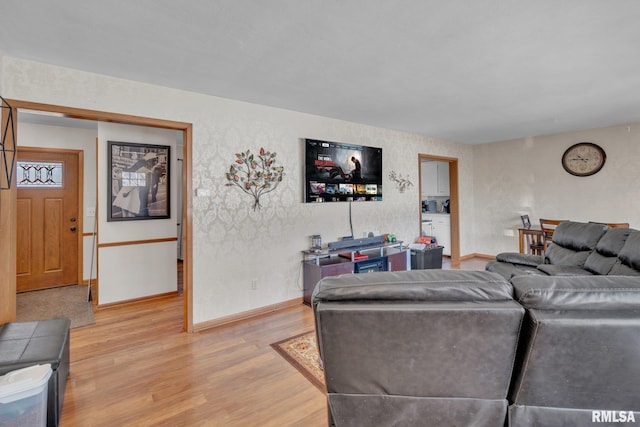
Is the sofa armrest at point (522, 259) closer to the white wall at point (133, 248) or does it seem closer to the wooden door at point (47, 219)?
the white wall at point (133, 248)

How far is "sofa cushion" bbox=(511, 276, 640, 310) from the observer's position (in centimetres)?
112

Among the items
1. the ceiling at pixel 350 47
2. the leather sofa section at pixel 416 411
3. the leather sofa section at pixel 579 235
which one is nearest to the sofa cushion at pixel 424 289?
the leather sofa section at pixel 416 411

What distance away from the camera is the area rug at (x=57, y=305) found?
337cm

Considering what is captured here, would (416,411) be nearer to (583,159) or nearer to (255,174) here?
(255,174)

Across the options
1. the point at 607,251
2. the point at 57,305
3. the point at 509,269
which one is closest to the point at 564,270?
the point at 607,251

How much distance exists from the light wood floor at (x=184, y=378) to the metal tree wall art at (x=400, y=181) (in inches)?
104

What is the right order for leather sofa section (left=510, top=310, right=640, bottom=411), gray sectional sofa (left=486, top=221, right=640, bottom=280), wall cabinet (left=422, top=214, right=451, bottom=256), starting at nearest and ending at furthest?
leather sofa section (left=510, top=310, right=640, bottom=411), gray sectional sofa (left=486, top=221, right=640, bottom=280), wall cabinet (left=422, top=214, right=451, bottom=256)

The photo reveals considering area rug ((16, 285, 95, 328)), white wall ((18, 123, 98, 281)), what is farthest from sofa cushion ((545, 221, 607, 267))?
white wall ((18, 123, 98, 281))

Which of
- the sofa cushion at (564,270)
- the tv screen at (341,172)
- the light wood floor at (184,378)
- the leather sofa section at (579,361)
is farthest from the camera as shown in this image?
the tv screen at (341,172)

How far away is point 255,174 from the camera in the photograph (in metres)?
3.46

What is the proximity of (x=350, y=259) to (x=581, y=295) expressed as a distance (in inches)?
112

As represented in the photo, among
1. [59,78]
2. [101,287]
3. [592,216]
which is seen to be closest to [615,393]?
[59,78]

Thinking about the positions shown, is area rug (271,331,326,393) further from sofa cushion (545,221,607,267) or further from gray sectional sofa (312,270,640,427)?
sofa cushion (545,221,607,267)

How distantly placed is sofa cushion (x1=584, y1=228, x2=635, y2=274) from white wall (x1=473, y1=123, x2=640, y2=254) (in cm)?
263
